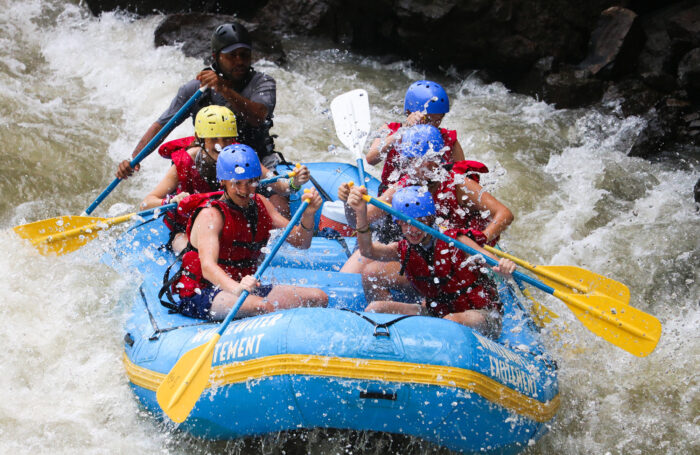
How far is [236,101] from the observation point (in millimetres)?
4645

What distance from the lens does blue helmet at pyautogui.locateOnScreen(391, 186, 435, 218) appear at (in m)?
3.59

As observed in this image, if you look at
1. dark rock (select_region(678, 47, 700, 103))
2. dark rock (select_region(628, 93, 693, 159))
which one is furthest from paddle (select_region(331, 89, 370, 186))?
dark rock (select_region(678, 47, 700, 103))

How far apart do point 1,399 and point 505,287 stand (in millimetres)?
2936

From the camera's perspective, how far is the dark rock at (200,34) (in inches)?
348

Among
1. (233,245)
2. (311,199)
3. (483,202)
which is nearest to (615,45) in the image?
(483,202)

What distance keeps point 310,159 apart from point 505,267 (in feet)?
13.0

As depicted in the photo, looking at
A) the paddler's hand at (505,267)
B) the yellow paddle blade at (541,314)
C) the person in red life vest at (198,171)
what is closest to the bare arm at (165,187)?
the person in red life vest at (198,171)

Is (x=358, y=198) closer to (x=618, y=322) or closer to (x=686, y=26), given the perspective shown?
(x=618, y=322)

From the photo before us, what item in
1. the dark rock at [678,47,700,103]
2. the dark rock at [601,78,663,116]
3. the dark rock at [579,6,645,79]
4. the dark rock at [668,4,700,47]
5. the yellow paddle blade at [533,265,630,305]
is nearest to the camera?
the yellow paddle blade at [533,265,630,305]

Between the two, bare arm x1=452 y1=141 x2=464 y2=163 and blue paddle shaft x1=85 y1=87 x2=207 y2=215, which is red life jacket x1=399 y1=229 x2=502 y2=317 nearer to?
bare arm x1=452 y1=141 x2=464 y2=163

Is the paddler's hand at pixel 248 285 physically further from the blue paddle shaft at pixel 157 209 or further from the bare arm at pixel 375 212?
the blue paddle shaft at pixel 157 209

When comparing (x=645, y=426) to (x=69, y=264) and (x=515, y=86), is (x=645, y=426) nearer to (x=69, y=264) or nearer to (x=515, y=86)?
(x=69, y=264)

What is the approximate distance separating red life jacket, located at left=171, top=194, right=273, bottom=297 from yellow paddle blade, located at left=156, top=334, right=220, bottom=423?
58 centimetres

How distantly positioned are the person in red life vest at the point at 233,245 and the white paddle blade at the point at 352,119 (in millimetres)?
1275
